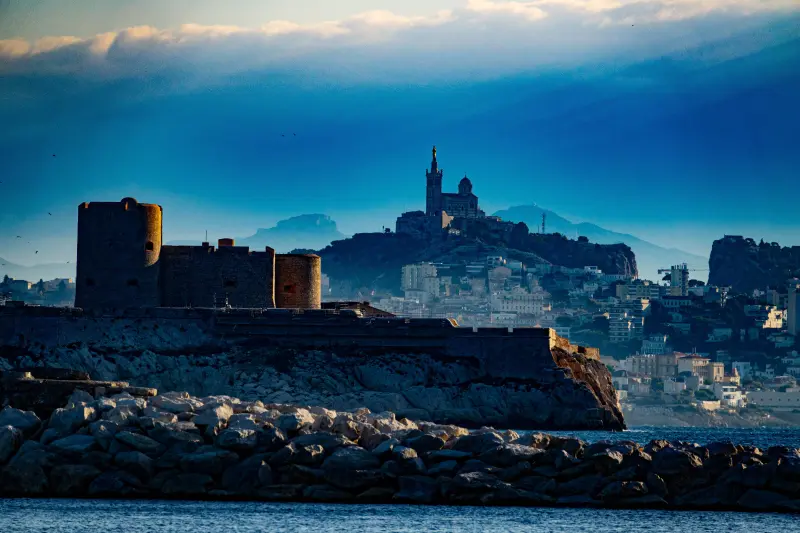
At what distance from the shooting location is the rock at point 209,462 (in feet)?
114

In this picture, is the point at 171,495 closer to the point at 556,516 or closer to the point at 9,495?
the point at 9,495

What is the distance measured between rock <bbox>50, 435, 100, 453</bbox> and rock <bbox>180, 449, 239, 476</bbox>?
5.98 ft

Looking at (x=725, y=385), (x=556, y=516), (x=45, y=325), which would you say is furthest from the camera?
(x=725, y=385)

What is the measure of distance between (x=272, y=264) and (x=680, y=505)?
96.3 ft

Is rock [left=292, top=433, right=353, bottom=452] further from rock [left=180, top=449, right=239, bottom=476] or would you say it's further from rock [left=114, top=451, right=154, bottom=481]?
rock [left=114, top=451, right=154, bottom=481]

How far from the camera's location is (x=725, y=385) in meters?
159

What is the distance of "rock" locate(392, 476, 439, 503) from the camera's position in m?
34.2

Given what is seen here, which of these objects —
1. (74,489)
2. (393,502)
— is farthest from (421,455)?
(74,489)

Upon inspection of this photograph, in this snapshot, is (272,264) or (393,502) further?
(272,264)

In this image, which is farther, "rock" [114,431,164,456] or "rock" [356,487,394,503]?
"rock" [114,431,164,456]

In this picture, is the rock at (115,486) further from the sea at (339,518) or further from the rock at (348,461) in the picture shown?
the rock at (348,461)

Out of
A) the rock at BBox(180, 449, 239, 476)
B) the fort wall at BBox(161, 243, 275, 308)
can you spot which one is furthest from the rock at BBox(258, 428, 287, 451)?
the fort wall at BBox(161, 243, 275, 308)

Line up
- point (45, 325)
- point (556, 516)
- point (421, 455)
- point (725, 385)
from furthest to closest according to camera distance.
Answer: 1. point (725, 385)
2. point (45, 325)
3. point (421, 455)
4. point (556, 516)

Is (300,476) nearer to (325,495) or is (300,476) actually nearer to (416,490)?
(325,495)
